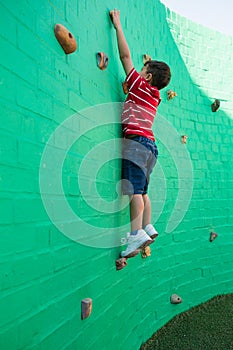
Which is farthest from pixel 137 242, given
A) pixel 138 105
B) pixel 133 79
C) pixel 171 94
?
pixel 171 94

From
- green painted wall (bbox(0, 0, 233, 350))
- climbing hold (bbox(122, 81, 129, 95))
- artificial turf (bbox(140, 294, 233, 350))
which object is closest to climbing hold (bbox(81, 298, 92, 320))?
green painted wall (bbox(0, 0, 233, 350))

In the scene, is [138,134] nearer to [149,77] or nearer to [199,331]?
[149,77]

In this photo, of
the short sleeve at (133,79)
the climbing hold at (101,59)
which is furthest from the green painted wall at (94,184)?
the short sleeve at (133,79)

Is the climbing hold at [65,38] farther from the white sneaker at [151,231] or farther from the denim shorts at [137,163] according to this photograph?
the white sneaker at [151,231]

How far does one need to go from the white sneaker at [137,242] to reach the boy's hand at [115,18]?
1.41 metres

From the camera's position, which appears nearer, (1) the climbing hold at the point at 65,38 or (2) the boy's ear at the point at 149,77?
(1) the climbing hold at the point at 65,38

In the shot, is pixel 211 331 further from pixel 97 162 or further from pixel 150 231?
pixel 97 162

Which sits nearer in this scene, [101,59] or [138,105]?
[101,59]

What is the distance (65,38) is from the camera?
5.87 ft

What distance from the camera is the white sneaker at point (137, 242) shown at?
232 centimetres

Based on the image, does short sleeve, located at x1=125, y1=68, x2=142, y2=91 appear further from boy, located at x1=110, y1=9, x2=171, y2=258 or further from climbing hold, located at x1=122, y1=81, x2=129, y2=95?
climbing hold, located at x1=122, y1=81, x2=129, y2=95

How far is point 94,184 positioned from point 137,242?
18.6 inches

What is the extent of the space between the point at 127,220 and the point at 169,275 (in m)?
1.16

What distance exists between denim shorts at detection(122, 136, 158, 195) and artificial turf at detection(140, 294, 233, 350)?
140 cm
